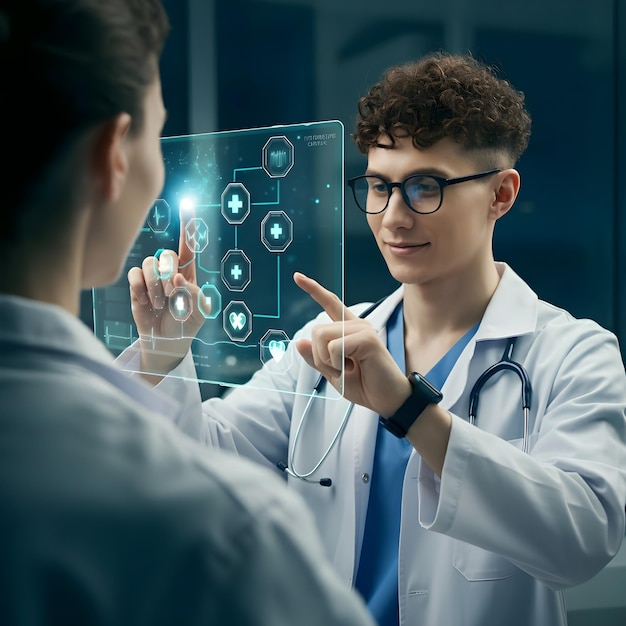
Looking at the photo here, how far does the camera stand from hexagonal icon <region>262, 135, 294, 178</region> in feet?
3.18

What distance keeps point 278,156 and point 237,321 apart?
232 mm

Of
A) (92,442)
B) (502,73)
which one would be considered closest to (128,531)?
(92,442)

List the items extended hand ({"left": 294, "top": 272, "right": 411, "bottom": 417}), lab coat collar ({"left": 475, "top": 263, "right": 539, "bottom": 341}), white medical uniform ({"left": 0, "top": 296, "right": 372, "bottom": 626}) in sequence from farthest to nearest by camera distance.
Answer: lab coat collar ({"left": 475, "top": 263, "right": 539, "bottom": 341})
extended hand ({"left": 294, "top": 272, "right": 411, "bottom": 417})
white medical uniform ({"left": 0, "top": 296, "right": 372, "bottom": 626})

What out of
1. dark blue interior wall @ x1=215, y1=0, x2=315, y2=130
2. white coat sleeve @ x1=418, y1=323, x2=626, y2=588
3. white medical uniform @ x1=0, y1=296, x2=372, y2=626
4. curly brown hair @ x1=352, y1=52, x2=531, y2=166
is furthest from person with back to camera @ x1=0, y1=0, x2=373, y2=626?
dark blue interior wall @ x1=215, y1=0, x2=315, y2=130

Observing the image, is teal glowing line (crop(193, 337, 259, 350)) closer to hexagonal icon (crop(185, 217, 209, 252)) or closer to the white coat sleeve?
hexagonal icon (crop(185, 217, 209, 252))

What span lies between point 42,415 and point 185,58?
5.75 ft

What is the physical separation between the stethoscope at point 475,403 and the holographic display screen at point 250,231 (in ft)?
0.42

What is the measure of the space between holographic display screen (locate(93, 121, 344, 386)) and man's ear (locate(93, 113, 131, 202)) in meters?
0.49

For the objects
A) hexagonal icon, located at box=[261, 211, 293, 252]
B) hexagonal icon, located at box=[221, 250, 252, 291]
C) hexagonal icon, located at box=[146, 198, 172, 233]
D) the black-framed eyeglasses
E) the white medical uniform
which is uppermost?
the black-framed eyeglasses

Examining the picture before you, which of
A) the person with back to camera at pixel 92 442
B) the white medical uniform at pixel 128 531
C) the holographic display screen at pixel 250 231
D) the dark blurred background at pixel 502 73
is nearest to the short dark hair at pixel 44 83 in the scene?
the person with back to camera at pixel 92 442

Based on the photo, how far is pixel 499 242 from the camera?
2.14m

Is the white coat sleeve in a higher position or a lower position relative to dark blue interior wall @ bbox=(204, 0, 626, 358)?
lower

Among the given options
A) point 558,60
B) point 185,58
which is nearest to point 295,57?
point 185,58

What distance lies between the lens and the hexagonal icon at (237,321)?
40.8 inches
